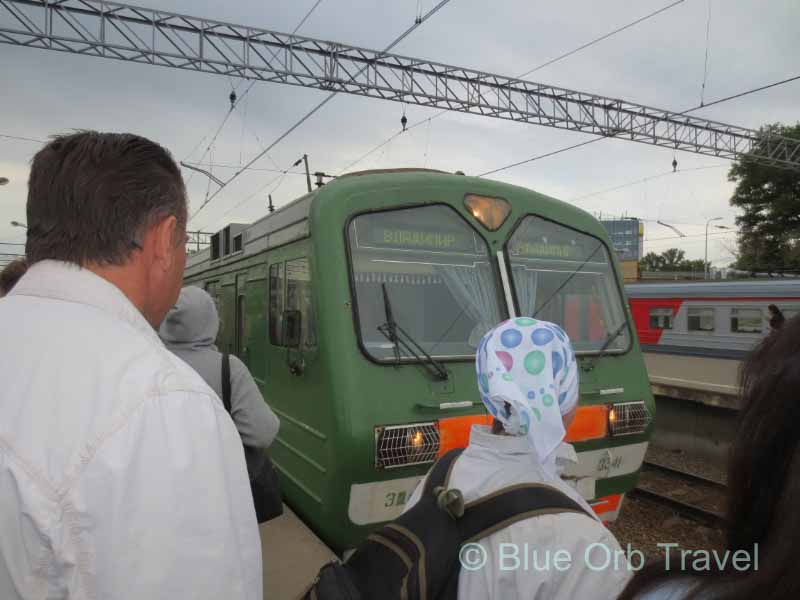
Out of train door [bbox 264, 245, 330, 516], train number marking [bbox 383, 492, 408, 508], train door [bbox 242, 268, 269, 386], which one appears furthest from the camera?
train door [bbox 242, 268, 269, 386]

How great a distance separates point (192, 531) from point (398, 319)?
2969mm

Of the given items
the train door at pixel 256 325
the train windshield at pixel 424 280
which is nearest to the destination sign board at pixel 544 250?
the train windshield at pixel 424 280

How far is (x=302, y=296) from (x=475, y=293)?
3.91 feet

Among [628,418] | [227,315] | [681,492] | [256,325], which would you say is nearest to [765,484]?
[628,418]

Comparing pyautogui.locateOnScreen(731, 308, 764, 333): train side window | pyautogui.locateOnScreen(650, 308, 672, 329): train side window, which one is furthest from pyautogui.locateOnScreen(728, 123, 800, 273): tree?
pyautogui.locateOnScreen(731, 308, 764, 333): train side window

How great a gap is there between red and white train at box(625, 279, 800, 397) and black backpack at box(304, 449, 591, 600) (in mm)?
11997

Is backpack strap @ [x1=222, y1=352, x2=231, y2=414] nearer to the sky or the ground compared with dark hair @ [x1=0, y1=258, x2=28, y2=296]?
nearer to the ground

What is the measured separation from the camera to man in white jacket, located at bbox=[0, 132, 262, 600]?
0.94 m

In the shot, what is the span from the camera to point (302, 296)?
13.7ft

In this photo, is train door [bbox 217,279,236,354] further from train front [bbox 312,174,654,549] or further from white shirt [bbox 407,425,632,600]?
white shirt [bbox 407,425,632,600]

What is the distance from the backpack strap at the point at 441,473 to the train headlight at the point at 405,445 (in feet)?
5.83

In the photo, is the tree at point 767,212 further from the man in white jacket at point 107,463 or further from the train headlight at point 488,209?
the man in white jacket at point 107,463

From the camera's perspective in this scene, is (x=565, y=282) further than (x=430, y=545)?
Yes

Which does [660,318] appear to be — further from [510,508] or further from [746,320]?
[510,508]
